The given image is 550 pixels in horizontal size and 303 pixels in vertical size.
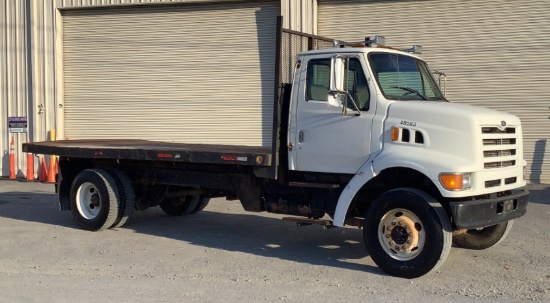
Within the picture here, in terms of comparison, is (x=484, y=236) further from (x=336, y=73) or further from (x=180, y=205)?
(x=180, y=205)

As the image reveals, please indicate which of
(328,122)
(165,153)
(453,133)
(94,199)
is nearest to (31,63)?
(94,199)

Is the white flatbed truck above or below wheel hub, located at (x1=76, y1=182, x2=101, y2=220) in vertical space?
above

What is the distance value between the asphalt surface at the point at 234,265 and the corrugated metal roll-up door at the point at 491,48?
4581 millimetres

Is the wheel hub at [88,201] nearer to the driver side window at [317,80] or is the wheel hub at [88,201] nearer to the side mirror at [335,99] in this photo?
the driver side window at [317,80]

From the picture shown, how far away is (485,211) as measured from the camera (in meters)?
7.84

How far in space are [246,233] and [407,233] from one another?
3.62 metres

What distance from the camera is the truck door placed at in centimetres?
841

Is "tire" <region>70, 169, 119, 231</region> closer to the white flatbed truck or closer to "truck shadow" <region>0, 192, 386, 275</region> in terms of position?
"truck shadow" <region>0, 192, 386, 275</region>

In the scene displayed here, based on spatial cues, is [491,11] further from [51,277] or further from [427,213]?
[51,277]

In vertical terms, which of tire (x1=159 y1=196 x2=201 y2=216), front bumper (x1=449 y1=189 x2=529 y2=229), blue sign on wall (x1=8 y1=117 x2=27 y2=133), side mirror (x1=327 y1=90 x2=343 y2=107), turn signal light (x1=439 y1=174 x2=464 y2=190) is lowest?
tire (x1=159 y1=196 x2=201 y2=216)

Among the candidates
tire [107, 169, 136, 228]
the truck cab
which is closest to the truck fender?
the truck cab

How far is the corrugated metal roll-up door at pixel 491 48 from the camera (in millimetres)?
16156

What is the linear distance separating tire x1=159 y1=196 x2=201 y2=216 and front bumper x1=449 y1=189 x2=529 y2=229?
19.2ft

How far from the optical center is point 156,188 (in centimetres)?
1138
